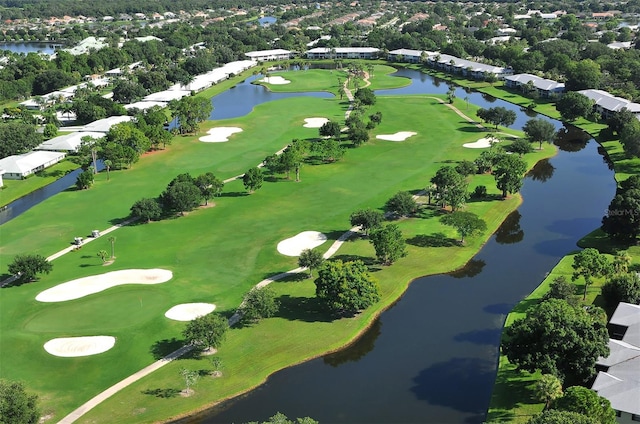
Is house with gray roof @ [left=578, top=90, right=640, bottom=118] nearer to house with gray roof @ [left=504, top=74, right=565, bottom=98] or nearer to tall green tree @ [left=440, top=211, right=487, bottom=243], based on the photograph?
house with gray roof @ [left=504, top=74, right=565, bottom=98]

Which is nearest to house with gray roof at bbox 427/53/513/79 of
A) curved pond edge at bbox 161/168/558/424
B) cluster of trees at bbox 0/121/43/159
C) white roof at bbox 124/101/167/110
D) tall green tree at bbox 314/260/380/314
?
white roof at bbox 124/101/167/110

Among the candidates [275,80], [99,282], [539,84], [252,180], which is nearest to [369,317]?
[99,282]

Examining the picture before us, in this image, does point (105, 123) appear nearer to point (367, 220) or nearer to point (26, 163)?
point (26, 163)

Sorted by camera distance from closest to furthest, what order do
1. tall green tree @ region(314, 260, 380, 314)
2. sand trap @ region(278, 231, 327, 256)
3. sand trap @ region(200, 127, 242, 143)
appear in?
tall green tree @ region(314, 260, 380, 314), sand trap @ region(278, 231, 327, 256), sand trap @ region(200, 127, 242, 143)

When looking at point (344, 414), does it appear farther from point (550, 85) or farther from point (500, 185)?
point (550, 85)

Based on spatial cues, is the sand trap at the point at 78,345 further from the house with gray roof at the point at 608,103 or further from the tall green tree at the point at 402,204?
the house with gray roof at the point at 608,103

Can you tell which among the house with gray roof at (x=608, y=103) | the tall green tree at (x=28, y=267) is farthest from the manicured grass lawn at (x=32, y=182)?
the house with gray roof at (x=608, y=103)
